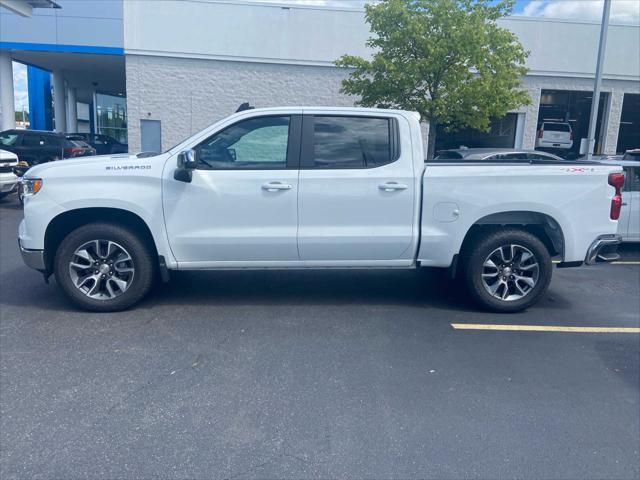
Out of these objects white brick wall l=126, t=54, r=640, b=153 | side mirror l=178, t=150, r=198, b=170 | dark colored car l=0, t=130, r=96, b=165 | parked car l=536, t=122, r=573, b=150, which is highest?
white brick wall l=126, t=54, r=640, b=153

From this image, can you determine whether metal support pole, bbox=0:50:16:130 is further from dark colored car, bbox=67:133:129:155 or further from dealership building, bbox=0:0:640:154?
dark colored car, bbox=67:133:129:155

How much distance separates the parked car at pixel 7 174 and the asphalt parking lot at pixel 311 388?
7.49 meters

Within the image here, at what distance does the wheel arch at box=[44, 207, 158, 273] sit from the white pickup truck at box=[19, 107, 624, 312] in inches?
0.5

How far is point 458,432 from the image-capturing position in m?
3.68

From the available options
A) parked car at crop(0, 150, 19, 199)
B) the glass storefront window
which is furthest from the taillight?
A: the glass storefront window

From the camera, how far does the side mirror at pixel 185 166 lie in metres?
5.40

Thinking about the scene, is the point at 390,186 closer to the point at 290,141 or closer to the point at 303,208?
the point at 303,208

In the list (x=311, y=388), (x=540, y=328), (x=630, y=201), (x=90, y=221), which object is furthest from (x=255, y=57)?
(x=311, y=388)

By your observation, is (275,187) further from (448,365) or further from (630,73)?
(630,73)

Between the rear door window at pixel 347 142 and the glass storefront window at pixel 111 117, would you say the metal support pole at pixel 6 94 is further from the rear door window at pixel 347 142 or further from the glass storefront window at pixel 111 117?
the rear door window at pixel 347 142

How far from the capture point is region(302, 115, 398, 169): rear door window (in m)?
5.82

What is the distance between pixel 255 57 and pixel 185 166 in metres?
16.3

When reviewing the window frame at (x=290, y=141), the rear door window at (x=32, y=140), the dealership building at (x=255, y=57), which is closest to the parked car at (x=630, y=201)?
the window frame at (x=290, y=141)

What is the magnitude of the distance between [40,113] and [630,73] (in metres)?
32.6
